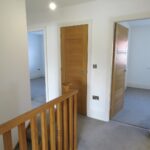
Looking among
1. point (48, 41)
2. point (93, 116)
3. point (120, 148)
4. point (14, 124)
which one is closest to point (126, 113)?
point (93, 116)

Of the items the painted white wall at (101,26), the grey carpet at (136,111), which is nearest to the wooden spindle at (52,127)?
the painted white wall at (101,26)

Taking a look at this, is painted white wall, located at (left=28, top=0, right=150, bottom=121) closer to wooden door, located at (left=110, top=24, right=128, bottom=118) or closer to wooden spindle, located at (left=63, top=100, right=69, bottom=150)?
wooden door, located at (left=110, top=24, right=128, bottom=118)

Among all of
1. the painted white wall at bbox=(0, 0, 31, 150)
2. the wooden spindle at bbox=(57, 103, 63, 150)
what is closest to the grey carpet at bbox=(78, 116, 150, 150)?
the wooden spindle at bbox=(57, 103, 63, 150)

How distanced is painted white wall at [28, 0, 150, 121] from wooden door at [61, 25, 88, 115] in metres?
0.12

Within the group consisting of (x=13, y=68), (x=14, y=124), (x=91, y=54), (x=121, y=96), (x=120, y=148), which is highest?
(x=91, y=54)

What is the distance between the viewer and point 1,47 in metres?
1.86

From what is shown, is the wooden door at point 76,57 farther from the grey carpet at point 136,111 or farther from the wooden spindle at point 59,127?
the wooden spindle at point 59,127

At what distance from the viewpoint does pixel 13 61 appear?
6.71 ft

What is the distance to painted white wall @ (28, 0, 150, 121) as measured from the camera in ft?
8.30

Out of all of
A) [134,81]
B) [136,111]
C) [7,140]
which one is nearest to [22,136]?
[7,140]

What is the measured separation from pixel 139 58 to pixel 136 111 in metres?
2.74

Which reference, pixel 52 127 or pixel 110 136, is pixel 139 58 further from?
pixel 52 127

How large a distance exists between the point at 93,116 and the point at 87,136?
2.32 ft

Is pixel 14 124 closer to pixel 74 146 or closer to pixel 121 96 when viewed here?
pixel 74 146
